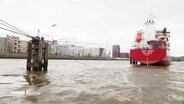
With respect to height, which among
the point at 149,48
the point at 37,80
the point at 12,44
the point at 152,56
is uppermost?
the point at 12,44

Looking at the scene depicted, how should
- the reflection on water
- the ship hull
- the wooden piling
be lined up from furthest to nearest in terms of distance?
the ship hull → the wooden piling → the reflection on water

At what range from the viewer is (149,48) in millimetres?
36969

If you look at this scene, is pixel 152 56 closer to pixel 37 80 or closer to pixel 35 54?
pixel 35 54

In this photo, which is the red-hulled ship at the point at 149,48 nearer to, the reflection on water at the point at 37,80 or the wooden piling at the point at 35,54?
the wooden piling at the point at 35,54

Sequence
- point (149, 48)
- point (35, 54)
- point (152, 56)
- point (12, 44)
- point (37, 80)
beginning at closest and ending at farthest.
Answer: point (37, 80)
point (35, 54)
point (152, 56)
point (149, 48)
point (12, 44)

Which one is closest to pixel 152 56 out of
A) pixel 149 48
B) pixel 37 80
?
pixel 149 48

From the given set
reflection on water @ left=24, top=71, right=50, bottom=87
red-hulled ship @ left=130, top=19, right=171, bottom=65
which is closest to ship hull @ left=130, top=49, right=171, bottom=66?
red-hulled ship @ left=130, top=19, right=171, bottom=65

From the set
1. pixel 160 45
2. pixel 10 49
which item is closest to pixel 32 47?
pixel 160 45

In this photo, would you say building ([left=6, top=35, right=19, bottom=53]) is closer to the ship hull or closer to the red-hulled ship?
the red-hulled ship

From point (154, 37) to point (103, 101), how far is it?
32103 mm

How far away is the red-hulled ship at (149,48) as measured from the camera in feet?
114

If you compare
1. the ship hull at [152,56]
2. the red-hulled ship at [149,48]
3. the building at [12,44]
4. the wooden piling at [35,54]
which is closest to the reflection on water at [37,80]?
the wooden piling at [35,54]

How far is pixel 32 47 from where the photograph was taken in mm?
20234

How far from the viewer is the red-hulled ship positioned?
1368 inches
